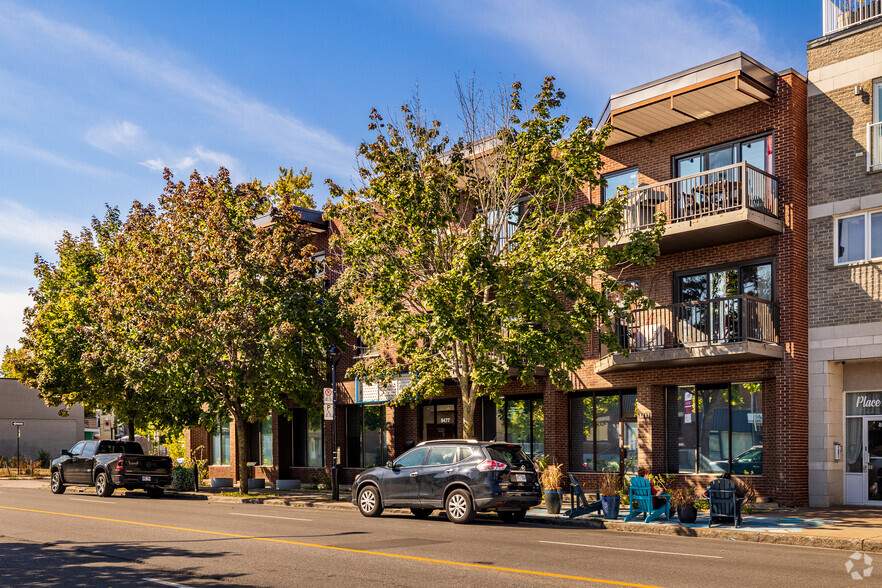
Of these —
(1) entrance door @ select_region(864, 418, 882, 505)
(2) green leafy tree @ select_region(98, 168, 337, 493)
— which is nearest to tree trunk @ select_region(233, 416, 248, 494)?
(2) green leafy tree @ select_region(98, 168, 337, 493)

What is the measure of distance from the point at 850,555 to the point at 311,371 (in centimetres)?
1842

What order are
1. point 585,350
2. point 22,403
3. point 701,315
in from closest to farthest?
point 701,315, point 585,350, point 22,403

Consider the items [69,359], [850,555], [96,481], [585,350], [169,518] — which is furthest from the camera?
[69,359]

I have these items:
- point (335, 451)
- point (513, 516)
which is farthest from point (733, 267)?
point (335, 451)

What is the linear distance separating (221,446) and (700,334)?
2298cm

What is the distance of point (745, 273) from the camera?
2159cm

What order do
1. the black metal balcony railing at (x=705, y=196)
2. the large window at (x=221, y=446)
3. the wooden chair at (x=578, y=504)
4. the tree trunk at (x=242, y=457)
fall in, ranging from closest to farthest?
the wooden chair at (x=578, y=504) → the black metal balcony railing at (x=705, y=196) → the tree trunk at (x=242, y=457) → the large window at (x=221, y=446)

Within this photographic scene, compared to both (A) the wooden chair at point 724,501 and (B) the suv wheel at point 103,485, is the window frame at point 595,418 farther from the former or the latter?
(B) the suv wheel at point 103,485

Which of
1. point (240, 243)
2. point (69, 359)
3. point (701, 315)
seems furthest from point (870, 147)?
point (69, 359)

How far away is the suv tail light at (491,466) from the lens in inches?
672

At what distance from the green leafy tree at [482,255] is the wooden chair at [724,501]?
477 centimetres

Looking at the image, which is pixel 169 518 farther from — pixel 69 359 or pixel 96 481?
pixel 69 359

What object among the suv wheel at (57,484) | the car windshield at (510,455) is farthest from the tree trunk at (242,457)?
the car windshield at (510,455)

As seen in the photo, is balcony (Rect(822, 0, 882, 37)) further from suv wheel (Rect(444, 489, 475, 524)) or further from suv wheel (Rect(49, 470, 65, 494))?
suv wheel (Rect(49, 470, 65, 494))
